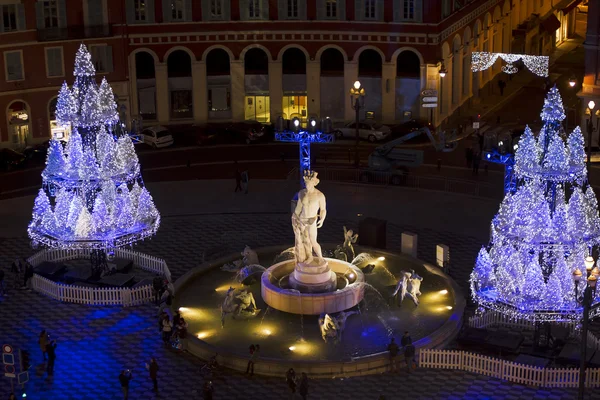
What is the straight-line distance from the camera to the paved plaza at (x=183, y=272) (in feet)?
109

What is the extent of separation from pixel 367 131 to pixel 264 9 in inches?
418

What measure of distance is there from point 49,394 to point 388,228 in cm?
1987

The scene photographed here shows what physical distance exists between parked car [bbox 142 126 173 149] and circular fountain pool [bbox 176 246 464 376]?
24.5 meters

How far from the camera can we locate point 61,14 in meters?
64.2

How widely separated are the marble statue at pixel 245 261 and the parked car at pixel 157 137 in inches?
974

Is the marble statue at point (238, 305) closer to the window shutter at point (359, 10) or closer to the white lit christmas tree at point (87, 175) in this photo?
the white lit christmas tree at point (87, 175)

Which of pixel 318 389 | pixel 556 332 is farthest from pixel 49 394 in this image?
pixel 556 332

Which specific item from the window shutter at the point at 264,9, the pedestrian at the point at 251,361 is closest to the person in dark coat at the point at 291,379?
the pedestrian at the point at 251,361

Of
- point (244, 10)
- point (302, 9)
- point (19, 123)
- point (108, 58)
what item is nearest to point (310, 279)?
point (19, 123)

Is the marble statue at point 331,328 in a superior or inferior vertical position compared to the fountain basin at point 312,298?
inferior

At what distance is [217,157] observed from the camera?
209 ft

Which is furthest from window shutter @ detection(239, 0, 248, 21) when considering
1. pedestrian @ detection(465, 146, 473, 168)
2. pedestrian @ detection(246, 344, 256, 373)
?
pedestrian @ detection(246, 344, 256, 373)

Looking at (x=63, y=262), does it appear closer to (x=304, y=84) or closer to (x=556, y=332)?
(x=556, y=332)

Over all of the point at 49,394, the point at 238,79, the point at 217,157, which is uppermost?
the point at 238,79
